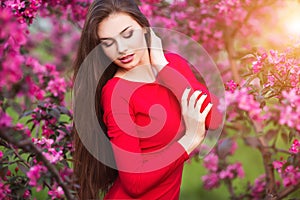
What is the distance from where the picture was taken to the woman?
2150 mm

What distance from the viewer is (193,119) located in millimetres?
2211

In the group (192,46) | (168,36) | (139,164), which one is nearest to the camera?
(139,164)

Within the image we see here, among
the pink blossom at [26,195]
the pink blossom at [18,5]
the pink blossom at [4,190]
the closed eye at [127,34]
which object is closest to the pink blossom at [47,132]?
the pink blossom at [26,195]

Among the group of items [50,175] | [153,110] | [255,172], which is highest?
[153,110]

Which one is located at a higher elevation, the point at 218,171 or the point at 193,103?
the point at 193,103

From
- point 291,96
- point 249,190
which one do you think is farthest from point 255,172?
point 291,96

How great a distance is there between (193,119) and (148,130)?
0.63 ft

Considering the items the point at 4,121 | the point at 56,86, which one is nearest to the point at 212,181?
the point at 56,86

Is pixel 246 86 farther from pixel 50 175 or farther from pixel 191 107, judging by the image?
pixel 50 175

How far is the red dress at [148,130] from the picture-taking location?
2.13 m

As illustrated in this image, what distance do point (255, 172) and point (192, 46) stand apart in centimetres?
124

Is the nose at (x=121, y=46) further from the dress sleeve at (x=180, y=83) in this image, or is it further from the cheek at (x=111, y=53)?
the dress sleeve at (x=180, y=83)

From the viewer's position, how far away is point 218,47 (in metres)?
4.12

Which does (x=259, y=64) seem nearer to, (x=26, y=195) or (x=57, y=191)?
(x=57, y=191)
